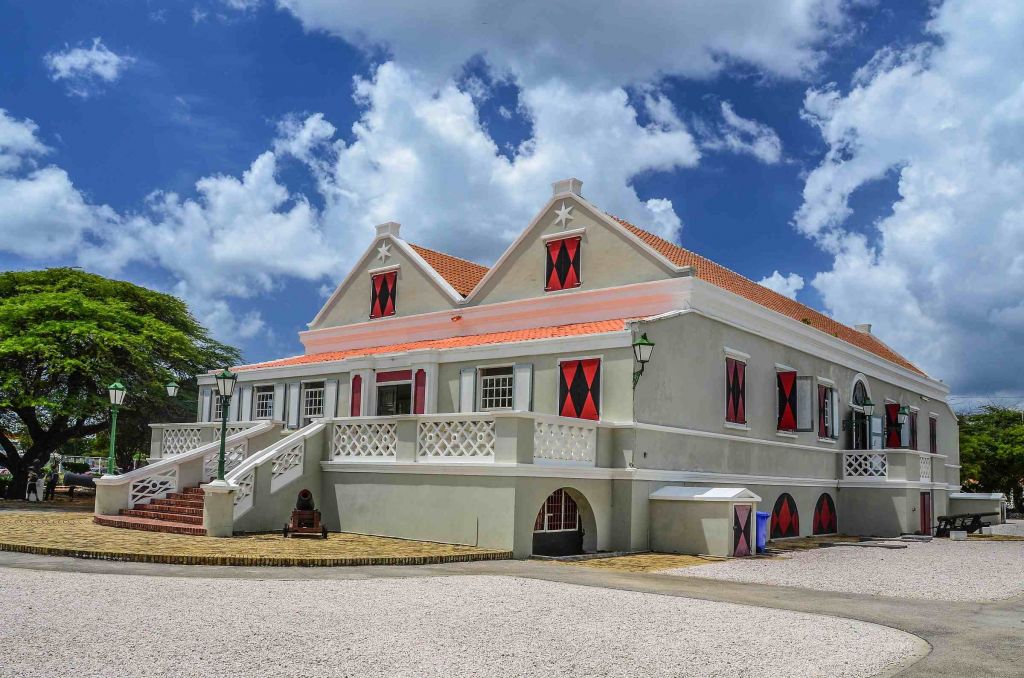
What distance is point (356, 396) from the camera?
24312 millimetres

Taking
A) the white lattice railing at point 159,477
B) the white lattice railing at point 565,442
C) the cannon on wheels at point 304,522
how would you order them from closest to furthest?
the white lattice railing at point 565,442
the cannon on wheels at point 304,522
the white lattice railing at point 159,477

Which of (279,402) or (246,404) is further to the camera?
(246,404)

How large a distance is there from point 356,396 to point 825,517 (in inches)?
550

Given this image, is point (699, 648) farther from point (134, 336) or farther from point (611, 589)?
point (134, 336)

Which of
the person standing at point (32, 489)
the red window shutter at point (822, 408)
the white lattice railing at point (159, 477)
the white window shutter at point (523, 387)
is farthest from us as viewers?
the person standing at point (32, 489)

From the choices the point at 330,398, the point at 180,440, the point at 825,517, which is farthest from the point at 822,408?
the point at 180,440

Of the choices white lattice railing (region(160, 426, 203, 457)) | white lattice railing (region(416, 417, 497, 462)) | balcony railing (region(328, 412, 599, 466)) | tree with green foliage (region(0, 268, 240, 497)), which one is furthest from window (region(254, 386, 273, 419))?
white lattice railing (region(416, 417, 497, 462))

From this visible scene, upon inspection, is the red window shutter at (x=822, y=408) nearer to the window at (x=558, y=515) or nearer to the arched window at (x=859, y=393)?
the arched window at (x=859, y=393)

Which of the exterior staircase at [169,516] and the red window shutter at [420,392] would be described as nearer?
the exterior staircase at [169,516]

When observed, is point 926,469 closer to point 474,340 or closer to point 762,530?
point 762,530

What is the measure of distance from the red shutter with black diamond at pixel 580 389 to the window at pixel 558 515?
188 cm

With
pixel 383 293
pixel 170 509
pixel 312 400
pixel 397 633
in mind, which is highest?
pixel 383 293

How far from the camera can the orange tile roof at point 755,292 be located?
2492cm

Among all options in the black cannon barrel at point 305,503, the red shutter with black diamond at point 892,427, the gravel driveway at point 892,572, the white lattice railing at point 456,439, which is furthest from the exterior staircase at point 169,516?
A: the red shutter with black diamond at point 892,427
